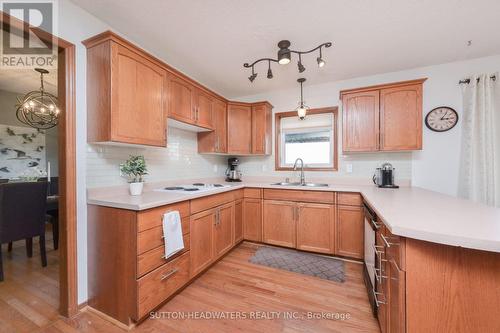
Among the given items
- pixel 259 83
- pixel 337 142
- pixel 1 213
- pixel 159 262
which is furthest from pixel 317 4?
pixel 1 213

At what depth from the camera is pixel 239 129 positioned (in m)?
3.21

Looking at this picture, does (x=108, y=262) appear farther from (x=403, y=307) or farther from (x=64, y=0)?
(x=64, y=0)

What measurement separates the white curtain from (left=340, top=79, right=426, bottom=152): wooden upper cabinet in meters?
0.56

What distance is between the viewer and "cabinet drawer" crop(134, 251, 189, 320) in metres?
1.42

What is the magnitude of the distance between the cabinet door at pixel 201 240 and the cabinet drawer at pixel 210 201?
57mm

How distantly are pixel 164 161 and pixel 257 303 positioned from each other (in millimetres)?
1822

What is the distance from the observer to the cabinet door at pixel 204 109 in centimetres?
246

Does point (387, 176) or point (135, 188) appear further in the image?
point (387, 176)

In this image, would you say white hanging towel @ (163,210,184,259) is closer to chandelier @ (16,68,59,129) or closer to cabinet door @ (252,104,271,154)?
cabinet door @ (252,104,271,154)

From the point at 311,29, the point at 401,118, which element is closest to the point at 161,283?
the point at 311,29

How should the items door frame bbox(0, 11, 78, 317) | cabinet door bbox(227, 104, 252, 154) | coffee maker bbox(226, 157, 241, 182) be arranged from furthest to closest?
coffee maker bbox(226, 157, 241, 182) < cabinet door bbox(227, 104, 252, 154) < door frame bbox(0, 11, 78, 317)

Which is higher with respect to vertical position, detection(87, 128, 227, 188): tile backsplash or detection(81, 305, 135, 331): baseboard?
detection(87, 128, 227, 188): tile backsplash

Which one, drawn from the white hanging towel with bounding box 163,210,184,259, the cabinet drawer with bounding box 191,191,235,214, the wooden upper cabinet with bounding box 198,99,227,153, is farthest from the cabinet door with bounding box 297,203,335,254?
the white hanging towel with bounding box 163,210,184,259

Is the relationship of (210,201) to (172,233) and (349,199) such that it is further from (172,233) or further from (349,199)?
(349,199)
